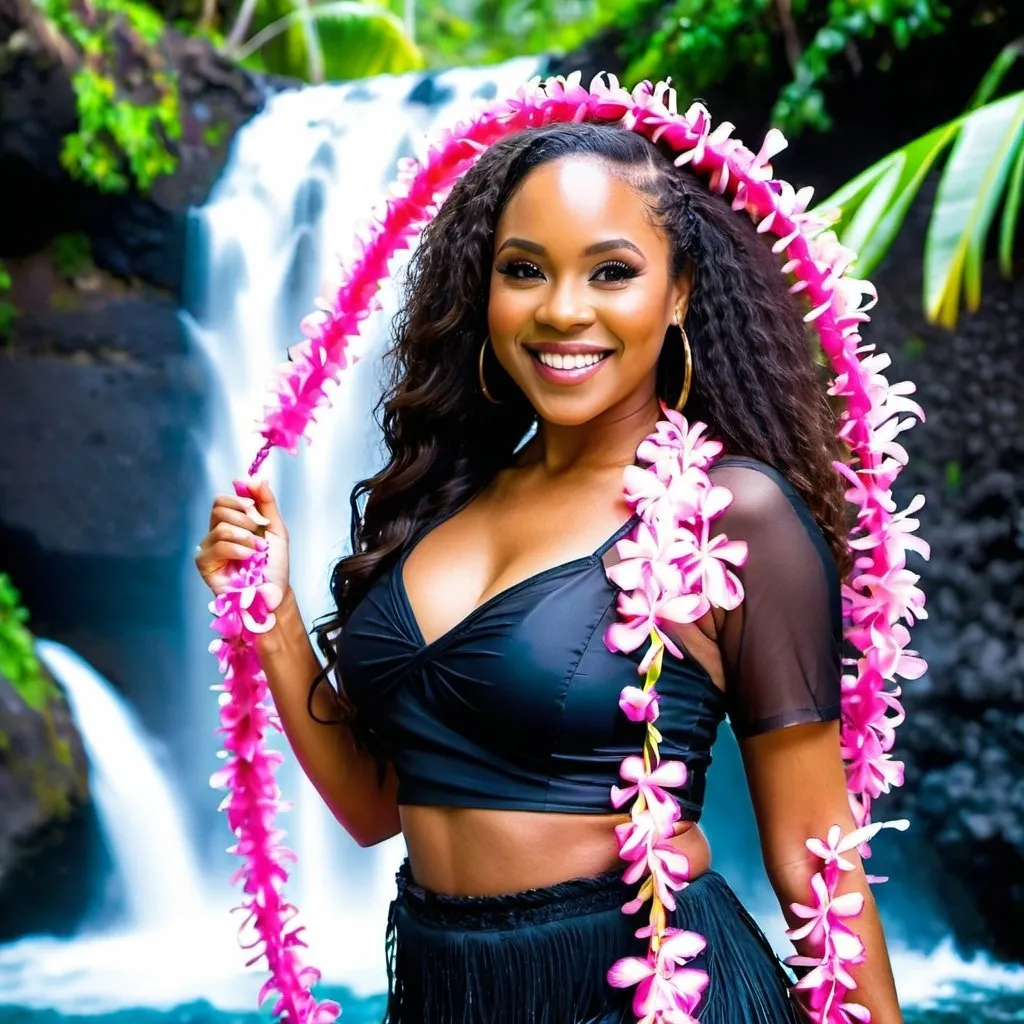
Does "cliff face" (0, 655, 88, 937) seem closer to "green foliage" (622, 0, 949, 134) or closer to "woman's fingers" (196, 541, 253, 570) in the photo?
"green foliage" (622, 0, 949, 134)

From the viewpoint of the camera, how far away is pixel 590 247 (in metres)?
1.72

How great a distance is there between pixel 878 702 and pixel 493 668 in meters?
0.62

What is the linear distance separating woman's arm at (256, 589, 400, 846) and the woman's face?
0.54 meters

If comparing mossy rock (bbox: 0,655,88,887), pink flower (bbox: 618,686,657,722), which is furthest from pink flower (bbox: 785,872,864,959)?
mossy rock (bbox: 0,655,88,887)

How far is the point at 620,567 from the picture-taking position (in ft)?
5.46

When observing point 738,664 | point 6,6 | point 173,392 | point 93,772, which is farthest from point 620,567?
point 6,6

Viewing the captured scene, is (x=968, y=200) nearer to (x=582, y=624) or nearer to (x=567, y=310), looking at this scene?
(x=567, y=310)

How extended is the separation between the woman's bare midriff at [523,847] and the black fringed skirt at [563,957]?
0.05 ft

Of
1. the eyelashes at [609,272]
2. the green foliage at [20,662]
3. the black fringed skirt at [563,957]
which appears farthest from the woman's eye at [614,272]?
the green foliage at [20,662]

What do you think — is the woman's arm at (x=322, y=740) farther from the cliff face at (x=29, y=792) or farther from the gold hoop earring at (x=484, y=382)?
the cliff face at (x=29, y=792)

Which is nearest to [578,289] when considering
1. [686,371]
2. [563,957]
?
[686,371]

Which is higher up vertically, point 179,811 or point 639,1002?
point 179,811

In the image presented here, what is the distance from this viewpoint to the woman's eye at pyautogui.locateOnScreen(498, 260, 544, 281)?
177 centimetres

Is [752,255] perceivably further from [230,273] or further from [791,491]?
[230,273]
